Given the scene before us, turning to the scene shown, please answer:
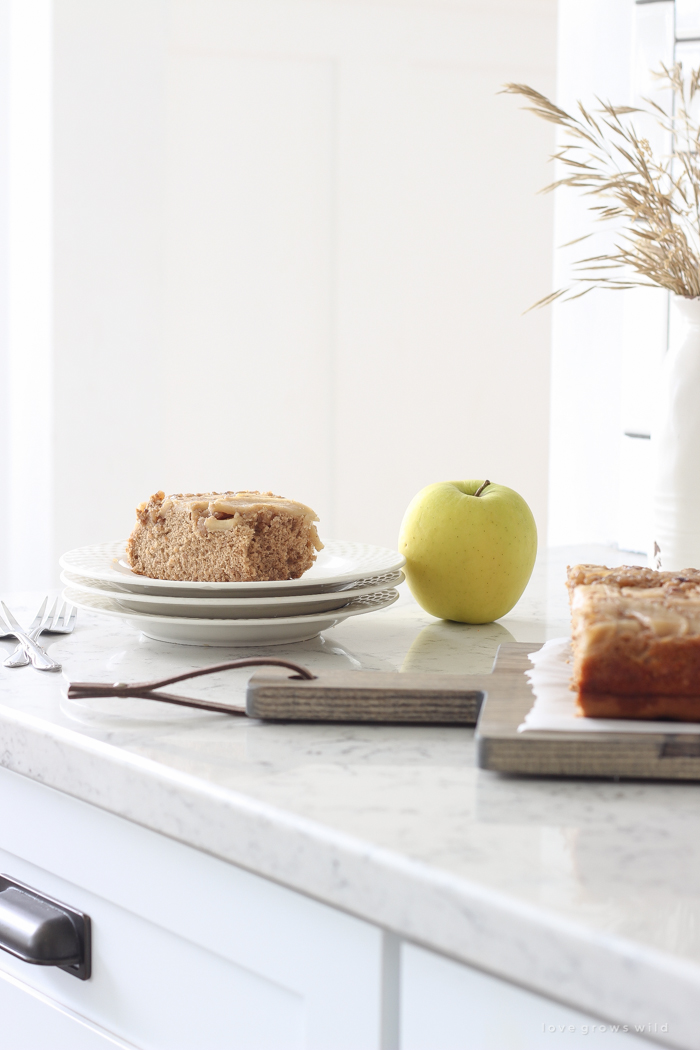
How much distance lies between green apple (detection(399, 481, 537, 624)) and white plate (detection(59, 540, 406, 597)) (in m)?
0.03

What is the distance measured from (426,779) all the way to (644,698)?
13cm

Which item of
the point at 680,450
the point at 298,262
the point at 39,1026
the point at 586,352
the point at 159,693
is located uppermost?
the point at 298,262

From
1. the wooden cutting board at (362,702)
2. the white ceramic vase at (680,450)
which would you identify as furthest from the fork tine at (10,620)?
the white ceramic vase at (680,450)

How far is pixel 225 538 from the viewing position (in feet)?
2.93

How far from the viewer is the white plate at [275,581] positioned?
0.87 m

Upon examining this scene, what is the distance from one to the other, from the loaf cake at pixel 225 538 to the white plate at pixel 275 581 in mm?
18

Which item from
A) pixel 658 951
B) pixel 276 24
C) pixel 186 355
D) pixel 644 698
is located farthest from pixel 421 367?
pixel 658 951

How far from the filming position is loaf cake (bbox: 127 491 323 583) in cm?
89

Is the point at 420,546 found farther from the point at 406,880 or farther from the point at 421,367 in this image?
the point at 421,367

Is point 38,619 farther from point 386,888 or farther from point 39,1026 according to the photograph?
point 386,888

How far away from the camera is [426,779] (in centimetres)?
60

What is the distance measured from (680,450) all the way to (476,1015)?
68 cm

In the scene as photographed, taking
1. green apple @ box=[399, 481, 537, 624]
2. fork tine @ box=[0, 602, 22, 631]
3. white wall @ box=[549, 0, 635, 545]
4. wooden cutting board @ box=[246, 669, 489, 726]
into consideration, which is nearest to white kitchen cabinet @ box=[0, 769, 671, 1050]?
wooden cutting board @ box=[246, 669, 489, 726]

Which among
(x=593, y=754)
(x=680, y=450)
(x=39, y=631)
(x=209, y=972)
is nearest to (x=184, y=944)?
(x=209, y=972)
